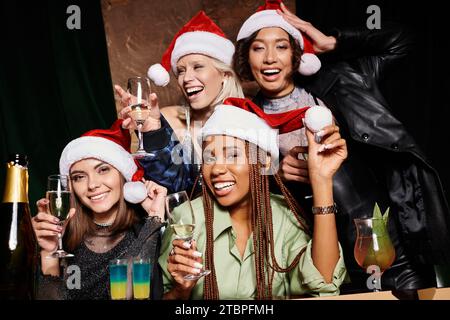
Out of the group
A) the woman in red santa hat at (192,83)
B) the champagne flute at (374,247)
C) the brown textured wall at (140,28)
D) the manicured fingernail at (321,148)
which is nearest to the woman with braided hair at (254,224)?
the manicured fingernail at (321,148)

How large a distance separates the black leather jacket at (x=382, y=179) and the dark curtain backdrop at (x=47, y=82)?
1111mm

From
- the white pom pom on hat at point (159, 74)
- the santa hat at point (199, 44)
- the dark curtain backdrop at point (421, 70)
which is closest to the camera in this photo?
the white pom pom on hat at point (159, 74)

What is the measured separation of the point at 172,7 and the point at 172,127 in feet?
→ 2.67

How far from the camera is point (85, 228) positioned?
254cm

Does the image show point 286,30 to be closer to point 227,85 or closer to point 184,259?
point 227,85

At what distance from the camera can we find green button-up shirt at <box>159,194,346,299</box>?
7.16 ft

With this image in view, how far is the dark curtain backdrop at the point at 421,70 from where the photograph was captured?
3186mm

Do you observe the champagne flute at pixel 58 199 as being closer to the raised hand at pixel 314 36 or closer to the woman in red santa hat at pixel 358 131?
the woman in red santa hat at pixel 358 131

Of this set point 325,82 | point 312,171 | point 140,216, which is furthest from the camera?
point 325,82

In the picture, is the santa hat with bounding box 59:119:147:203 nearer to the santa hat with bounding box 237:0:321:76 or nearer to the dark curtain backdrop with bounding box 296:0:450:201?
the santa hat with bounding box 237:0:321:76

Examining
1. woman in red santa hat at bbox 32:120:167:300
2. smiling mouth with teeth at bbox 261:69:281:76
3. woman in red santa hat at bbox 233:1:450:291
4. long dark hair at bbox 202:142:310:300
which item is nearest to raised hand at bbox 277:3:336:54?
woman in red santa hat at bbox 233:1:450:291

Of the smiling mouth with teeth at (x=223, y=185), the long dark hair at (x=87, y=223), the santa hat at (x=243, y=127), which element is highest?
the santa hat at (x=243, y=127)

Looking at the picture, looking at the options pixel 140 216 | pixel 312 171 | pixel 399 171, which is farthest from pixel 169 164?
pixel 399 171
